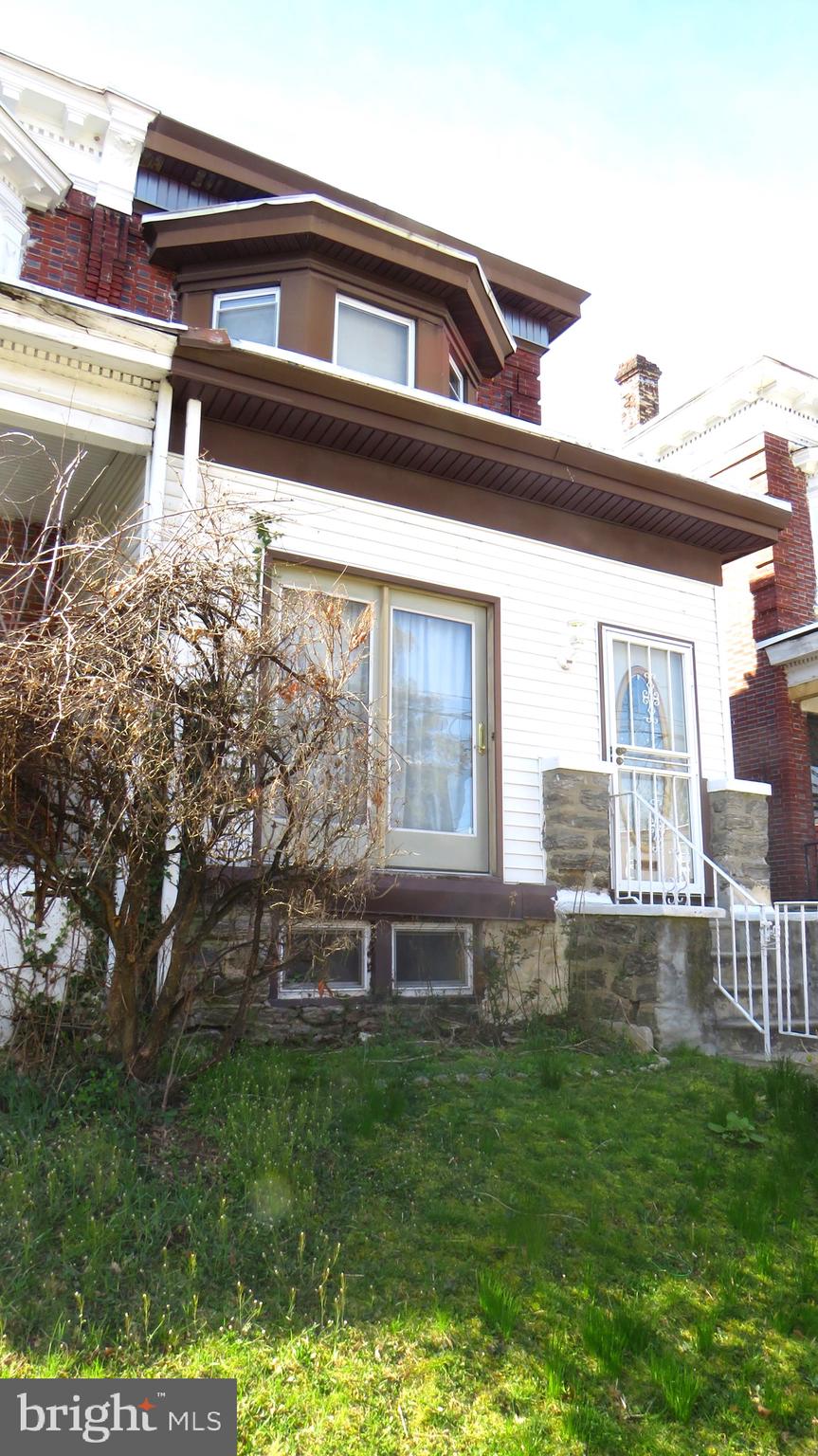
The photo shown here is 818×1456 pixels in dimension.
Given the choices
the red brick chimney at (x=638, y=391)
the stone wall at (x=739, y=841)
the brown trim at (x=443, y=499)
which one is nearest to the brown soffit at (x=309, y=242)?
the brown trim at (x=443, y=499)

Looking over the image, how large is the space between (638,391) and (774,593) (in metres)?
4.80

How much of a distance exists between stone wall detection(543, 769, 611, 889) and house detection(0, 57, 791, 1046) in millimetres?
19

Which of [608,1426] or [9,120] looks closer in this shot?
[608,1426]

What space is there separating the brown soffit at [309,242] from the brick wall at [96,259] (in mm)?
261

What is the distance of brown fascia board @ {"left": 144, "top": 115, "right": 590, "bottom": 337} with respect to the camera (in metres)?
9.28

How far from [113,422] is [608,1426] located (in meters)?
5.78

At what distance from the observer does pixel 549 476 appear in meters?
7.86

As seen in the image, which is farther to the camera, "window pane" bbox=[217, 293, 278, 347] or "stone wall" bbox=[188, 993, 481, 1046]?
"window pane" bbox=[217, 293, 278, 347]

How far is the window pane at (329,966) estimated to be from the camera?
19.6 ft

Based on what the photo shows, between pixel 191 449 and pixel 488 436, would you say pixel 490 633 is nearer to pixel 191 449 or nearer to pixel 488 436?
pixel 488 436

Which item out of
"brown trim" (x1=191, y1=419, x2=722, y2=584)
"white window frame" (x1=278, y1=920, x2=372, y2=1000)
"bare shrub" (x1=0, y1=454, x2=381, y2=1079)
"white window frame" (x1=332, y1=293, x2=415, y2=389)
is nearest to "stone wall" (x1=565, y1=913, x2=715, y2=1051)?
"white window frame" (x1=278, y1=920, x2=372, y2=1000)

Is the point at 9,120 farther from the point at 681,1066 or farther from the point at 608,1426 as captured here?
the point at 608,1426

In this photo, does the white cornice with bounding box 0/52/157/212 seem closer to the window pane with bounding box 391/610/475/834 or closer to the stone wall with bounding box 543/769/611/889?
the window pane with bounding box 391/610/475/834

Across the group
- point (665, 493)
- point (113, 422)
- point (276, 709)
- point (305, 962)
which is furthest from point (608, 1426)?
point (665, 493)
